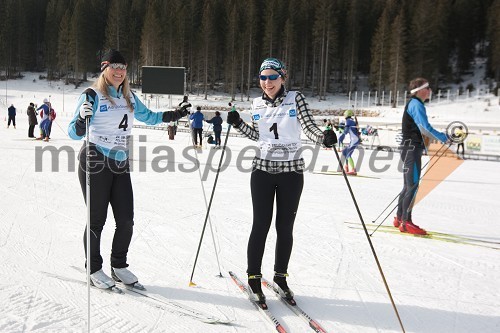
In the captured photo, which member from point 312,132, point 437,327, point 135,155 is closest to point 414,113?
point 312,132

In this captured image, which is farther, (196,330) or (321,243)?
(321,243)

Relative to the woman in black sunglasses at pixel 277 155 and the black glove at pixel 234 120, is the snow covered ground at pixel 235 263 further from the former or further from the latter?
the black glove at pixel 234 120

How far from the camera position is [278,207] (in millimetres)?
2928

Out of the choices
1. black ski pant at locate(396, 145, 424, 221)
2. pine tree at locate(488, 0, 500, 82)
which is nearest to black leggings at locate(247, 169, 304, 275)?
black ski pant at locate(396, 145, 424, 221)

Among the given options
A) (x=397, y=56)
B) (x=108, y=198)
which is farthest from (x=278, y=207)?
(x=397, y=56)

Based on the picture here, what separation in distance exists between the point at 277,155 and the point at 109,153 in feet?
4.20

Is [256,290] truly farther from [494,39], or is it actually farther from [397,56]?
[494,39]

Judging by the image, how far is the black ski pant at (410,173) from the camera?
16.2 ft

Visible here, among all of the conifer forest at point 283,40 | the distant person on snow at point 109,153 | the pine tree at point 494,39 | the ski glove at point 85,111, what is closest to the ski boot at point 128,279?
the distant person on snow at point 109,153

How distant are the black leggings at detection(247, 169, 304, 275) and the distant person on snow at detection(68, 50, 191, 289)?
101cm

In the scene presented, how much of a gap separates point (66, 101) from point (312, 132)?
4636cm

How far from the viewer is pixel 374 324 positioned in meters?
2.79

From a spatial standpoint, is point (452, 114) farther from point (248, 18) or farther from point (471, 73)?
point (248, 18)

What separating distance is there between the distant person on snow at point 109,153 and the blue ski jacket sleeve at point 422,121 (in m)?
3.27
